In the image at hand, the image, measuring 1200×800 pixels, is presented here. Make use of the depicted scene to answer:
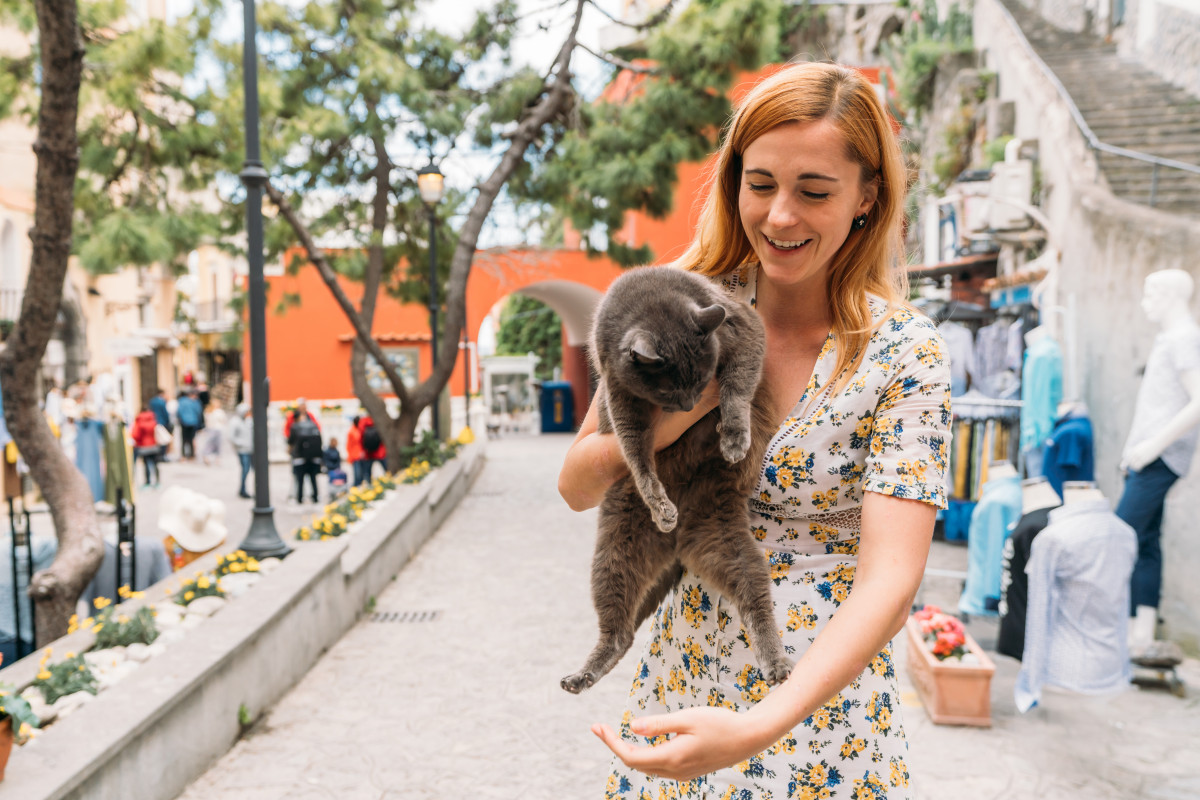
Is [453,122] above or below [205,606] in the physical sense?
above

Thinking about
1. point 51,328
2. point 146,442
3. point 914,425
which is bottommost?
point 146,442

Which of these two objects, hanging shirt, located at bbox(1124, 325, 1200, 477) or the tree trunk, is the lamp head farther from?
hanging shirt, located at bbox(1124, 325, 1200, 477)

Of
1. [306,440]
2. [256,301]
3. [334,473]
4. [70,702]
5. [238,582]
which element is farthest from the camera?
[334,473]

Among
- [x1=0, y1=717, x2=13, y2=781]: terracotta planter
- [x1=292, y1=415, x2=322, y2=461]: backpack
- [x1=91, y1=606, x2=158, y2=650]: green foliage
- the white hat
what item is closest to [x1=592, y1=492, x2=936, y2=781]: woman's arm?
[x1=0, y1=717, x2=13, y2=781]: terracotta planter

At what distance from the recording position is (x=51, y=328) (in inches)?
219

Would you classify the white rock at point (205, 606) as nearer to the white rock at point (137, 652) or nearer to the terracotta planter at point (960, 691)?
the white rock at point (137, 652)

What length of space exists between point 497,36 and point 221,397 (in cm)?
2938

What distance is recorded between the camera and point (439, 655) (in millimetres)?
5895

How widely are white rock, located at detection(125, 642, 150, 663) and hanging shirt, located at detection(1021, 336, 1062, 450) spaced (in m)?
6.29

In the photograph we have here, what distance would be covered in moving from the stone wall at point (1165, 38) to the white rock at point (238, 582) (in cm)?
1137

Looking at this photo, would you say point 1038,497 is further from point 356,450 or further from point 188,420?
point 188,420

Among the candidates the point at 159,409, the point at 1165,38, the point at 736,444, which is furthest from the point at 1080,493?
the point at 159,409

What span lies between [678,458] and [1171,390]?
455cm

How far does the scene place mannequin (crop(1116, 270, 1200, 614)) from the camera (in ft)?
15.8
